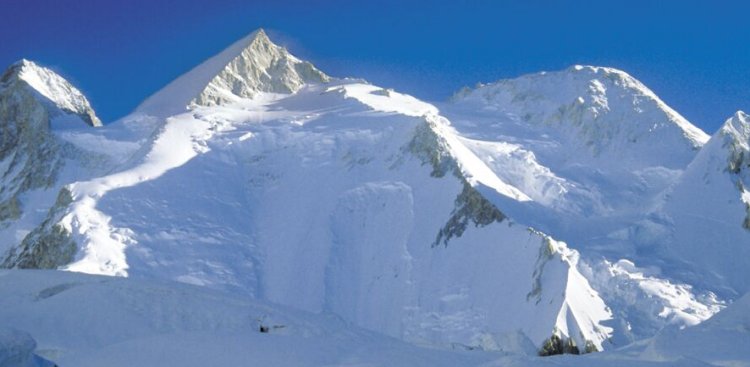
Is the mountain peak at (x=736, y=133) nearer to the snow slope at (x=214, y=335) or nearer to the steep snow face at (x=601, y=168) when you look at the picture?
the steep snow face at (x=601, y=168)

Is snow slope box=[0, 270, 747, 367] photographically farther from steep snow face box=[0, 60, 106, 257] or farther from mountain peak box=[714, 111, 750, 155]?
steep snow face box=[0, 60, 106, 257]

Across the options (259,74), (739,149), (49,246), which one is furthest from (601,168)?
(49,246)

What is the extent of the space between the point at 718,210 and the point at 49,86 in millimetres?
82651

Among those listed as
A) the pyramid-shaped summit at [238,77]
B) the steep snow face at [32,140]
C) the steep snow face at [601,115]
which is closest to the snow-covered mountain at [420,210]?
the steep snow face at [601,115]

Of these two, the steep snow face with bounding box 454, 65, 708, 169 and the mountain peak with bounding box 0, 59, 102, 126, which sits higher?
the mountain peak with bounding box 0, 59, 102, 126

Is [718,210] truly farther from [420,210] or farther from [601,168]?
[420,210]

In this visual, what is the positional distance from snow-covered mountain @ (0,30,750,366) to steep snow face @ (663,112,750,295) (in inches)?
7.3

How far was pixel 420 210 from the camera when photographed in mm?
73125

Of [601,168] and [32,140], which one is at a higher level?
[32,140]

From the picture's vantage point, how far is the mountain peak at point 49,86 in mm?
120812

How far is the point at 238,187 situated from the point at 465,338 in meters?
A: 30.3

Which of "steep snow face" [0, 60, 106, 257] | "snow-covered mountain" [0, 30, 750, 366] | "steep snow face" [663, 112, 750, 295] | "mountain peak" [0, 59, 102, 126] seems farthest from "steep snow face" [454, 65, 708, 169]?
"mountain peak" [0, 59, 102, 126]

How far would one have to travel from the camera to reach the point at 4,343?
16047mm

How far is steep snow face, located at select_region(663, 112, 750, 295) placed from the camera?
69.8 m
